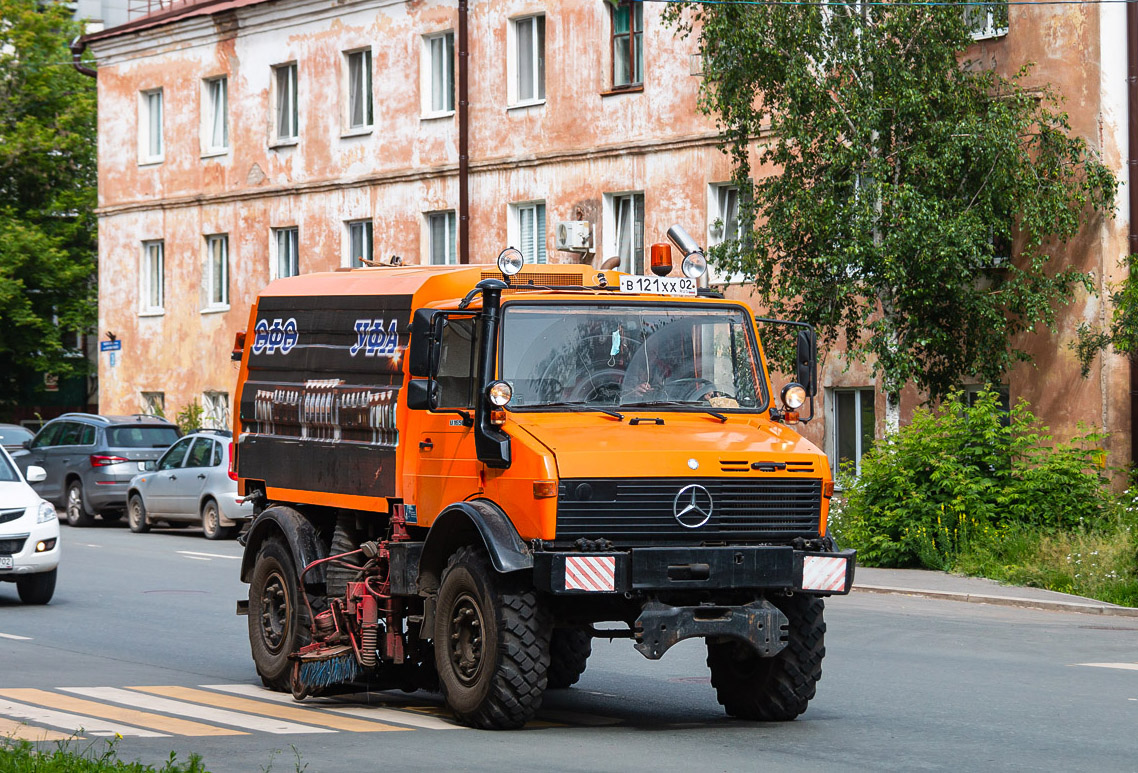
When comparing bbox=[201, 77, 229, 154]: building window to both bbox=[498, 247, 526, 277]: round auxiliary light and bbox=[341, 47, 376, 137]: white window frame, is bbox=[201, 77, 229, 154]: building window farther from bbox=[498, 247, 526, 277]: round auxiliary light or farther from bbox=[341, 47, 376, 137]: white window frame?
bbox=[498, 247, 526, 277]: round auxiliary light

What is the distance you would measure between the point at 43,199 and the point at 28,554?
36156mm

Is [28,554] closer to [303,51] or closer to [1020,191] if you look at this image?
[1020,191]

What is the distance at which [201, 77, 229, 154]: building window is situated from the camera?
40.1 metres

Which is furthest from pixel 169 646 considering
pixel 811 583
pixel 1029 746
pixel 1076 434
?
pixel 1076 434

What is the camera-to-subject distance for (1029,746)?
32.3 feet

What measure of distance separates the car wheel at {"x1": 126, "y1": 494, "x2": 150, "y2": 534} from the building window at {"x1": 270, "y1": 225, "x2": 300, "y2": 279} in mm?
9575

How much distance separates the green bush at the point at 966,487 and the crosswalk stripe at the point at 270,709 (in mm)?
11732

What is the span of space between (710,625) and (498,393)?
68.0 inches

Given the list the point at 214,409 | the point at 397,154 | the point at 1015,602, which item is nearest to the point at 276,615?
the point at 1015,602

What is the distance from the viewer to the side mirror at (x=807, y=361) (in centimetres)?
1125

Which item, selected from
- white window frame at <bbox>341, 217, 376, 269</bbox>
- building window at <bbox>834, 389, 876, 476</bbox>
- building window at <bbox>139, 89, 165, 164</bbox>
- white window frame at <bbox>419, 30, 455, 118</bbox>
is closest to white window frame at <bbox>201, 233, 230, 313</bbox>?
building window at <bbox>139, 89, 165, 164</bbox>

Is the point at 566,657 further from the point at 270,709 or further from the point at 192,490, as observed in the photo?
the point at 192,490

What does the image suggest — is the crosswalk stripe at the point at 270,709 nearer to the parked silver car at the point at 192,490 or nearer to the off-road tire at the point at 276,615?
the off-road tire at the point at 276,615

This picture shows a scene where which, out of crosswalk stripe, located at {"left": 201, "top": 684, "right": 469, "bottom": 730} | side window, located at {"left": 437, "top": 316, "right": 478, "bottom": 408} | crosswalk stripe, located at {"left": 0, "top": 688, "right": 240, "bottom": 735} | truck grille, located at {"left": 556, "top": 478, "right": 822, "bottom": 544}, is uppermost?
side window, located at {"left": 437, "top": 316, "right": 478, "bottom": 408}
